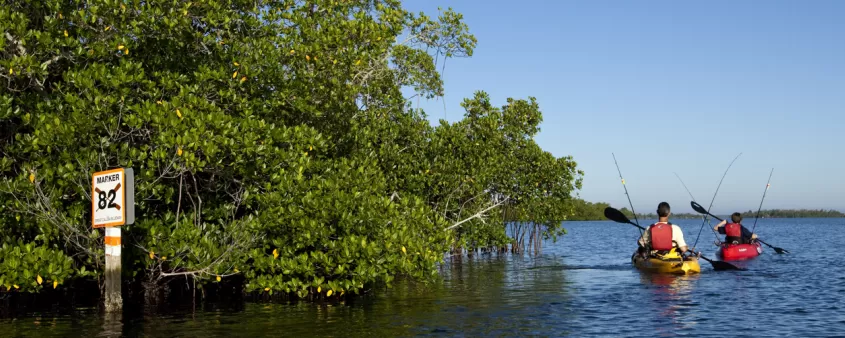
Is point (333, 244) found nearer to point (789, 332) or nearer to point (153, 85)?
point (153, 85)

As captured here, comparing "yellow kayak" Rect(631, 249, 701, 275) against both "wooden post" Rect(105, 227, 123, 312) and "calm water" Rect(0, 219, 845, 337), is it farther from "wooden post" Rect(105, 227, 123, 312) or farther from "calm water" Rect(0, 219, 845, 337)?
"wooden post" Rect(105, 227, 123, 312)

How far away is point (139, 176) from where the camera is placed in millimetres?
14508

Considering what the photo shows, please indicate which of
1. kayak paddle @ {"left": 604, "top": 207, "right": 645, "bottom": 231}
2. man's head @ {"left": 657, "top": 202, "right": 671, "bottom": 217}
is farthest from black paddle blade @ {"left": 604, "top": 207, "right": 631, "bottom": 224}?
man's head @ {"left": 657, "top": 202, "right": 671, "bottom": 217}

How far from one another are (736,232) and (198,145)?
24.2 m

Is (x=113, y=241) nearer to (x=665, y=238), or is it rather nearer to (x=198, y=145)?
(x=198, y=145)

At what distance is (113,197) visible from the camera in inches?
508

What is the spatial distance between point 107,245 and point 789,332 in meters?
11.5

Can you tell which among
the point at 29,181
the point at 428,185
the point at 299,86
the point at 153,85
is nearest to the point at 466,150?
the point at 428,185

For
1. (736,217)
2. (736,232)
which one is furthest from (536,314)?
(736,217)

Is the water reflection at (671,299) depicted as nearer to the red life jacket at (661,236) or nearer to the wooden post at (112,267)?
the red life jacket at (661,236)

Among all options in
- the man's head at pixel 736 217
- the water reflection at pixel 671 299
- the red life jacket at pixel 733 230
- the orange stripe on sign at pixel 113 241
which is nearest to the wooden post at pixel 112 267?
the orange stripe on sign at pixel 113 241

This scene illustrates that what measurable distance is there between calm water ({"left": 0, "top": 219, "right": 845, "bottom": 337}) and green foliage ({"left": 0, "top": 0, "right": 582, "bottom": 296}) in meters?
0.84

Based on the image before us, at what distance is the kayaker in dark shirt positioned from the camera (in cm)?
3178

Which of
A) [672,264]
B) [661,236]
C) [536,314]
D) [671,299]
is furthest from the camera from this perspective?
[661,236]
